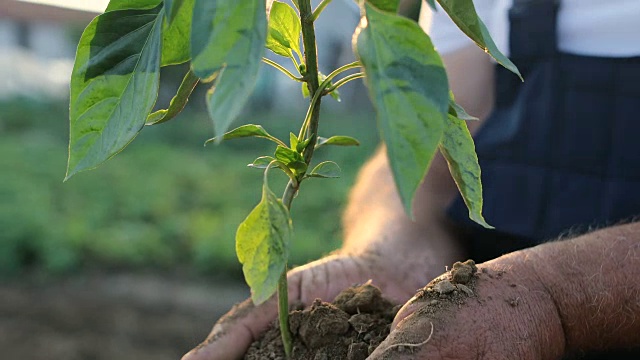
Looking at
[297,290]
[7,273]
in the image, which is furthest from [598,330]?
[7,273]

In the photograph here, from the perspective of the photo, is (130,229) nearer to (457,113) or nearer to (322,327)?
(322,327)

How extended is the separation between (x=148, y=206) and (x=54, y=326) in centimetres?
173

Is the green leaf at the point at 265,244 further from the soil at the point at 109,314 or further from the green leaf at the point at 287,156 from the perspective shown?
the soil at the point at 109,314

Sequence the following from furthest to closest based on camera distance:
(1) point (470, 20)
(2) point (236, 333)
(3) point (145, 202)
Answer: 1. (3) point (145, 202)
2. (2) point (236, 333)
3. (1) point (470, 20)

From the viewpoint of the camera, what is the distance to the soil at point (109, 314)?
12.8 ft

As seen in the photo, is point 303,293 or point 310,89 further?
point 303,293

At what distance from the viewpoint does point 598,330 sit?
3.85 feet

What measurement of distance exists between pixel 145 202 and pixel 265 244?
508 centimetres

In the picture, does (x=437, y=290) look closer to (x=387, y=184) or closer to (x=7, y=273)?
(x=387, y=184)

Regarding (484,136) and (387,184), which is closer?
(484,136)

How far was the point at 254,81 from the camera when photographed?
0.68 metres

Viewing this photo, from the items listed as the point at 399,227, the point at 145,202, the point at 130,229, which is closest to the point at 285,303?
the point at 399,227

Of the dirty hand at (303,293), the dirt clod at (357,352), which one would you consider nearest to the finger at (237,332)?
the dirty hand at (303,293)

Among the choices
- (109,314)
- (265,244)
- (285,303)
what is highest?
(265,244)
